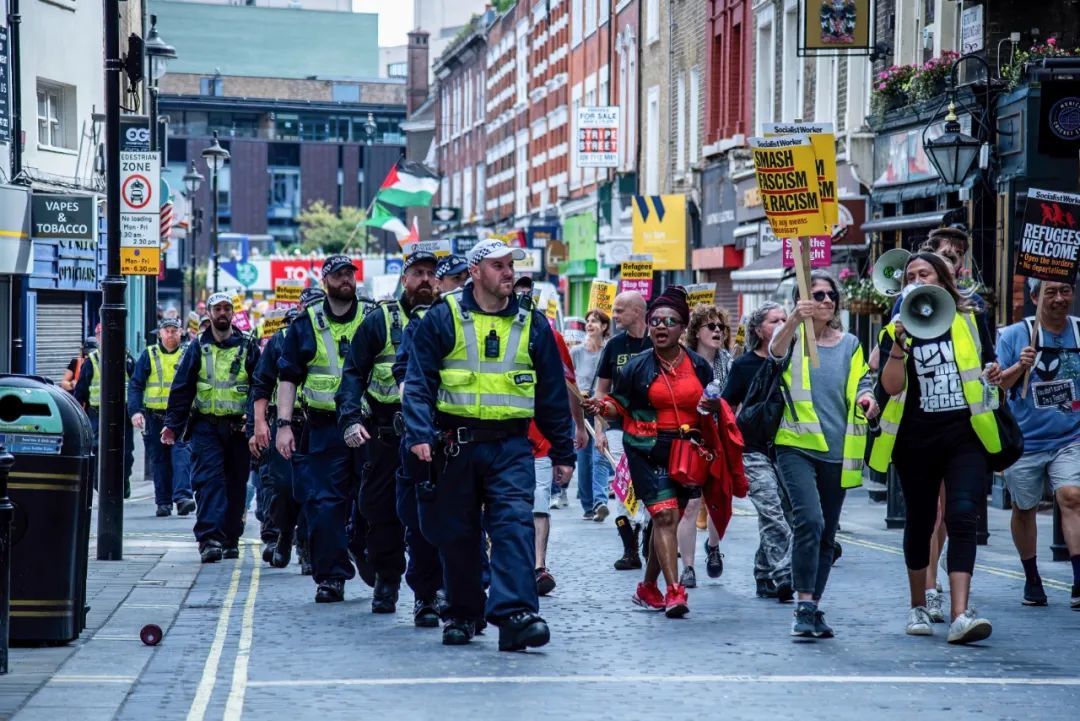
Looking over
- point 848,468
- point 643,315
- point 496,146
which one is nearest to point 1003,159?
point 643,315

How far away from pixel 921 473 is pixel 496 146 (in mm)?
62580

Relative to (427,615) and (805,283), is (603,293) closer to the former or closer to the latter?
(427,615)

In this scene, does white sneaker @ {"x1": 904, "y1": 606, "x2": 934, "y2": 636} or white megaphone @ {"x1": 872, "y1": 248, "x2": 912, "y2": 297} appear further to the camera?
white megaphone @ {"x1": 872, "y1": 248, "x2": 912, "y2": 297}

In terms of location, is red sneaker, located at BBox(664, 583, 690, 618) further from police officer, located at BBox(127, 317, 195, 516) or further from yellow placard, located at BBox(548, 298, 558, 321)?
yellow placard, located at BBox(548, 298, 558, 321)

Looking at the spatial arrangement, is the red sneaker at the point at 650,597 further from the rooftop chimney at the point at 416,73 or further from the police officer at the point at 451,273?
the rooftop chimney at the point at 416,73

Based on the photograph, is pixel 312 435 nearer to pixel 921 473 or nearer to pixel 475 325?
pixel 475 325

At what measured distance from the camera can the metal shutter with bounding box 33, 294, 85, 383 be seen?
1148 inches

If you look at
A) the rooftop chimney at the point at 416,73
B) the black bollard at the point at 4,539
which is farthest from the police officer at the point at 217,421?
the rooftop chimney at the point at 416,73

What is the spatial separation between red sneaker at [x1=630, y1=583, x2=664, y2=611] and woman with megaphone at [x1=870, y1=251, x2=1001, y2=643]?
5.52 feet

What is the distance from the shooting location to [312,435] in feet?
38.4

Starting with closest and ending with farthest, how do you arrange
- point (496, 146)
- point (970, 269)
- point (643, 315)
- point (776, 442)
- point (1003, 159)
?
point (776, 442) → point (643, 315) → point (970, 269) → point (1003, 159) → point (496, 146)

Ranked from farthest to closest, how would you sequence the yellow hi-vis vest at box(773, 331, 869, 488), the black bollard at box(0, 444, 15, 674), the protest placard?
the protest placard, the yellow hi-vis vest at box(773, 331, 869, 488), the black bollard at box(0, 444, 15, 674)

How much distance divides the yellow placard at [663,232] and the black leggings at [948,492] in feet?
95.6

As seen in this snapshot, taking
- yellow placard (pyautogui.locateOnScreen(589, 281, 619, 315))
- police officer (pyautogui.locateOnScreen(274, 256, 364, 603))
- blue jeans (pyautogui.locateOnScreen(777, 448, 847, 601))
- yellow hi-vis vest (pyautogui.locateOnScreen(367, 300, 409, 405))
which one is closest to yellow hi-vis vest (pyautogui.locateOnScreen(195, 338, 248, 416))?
police officer (pyautogui.locateOnScreen(274, 256, 364, 603))
